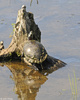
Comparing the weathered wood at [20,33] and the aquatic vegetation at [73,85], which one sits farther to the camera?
the weathered wood at [20,33]

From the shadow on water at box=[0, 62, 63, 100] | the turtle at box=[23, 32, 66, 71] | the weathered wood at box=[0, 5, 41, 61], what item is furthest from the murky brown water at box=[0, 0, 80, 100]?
the weathered wood at box=[0, 5, 41, 61]

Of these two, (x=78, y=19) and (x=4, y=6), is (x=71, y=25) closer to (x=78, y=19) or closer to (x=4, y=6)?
(x=78, y=19)

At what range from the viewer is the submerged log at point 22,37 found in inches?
321

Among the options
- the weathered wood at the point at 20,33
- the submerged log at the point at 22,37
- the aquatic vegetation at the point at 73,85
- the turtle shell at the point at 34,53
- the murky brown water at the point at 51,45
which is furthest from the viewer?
the weathered wood at the point at 20,33

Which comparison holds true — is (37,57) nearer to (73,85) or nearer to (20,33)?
(20,33)

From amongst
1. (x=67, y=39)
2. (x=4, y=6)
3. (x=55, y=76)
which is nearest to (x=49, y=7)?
(x=4, y=6)

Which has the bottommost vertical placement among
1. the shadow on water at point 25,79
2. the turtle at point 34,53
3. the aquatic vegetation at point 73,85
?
the shadow on water at point 25,79

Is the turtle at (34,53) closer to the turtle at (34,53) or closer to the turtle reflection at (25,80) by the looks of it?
the turtle at (34,53)

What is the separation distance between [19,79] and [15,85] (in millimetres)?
384

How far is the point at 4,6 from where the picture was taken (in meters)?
12.5

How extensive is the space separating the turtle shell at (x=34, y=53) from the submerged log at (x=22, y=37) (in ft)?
1.13

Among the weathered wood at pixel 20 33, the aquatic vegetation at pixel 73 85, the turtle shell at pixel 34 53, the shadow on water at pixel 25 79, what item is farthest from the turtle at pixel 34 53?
the aquatic vegetation at pixel 73 85

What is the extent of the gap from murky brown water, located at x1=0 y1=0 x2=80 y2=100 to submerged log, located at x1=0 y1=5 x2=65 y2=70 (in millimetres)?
316

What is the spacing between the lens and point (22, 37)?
8375 millimetres
